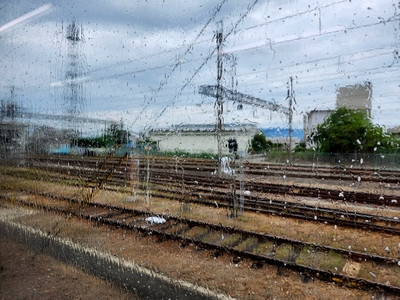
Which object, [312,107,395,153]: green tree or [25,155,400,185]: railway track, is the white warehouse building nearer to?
[25,155,400,185]: railway track

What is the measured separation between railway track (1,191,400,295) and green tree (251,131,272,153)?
1679 centimetres

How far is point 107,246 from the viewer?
20.2 ft

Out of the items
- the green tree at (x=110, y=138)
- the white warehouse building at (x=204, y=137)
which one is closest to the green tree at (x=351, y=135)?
the white warehouse building at (x=204, y=137)

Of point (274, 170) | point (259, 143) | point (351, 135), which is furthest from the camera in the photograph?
point (259, 143)

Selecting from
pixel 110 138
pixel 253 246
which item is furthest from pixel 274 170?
pixel 253 246

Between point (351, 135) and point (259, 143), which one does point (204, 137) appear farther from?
point (351, 135)

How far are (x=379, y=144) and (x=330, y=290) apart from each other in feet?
55.4

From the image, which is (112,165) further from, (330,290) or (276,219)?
(330,290)

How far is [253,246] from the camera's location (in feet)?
20.2

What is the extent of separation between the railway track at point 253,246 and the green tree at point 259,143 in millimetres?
16787

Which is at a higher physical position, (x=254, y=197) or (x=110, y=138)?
(x=110, y=138)

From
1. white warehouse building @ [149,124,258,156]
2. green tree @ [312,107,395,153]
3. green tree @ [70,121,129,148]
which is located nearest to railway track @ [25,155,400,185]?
white warehouse building @ [149,124,258,156]

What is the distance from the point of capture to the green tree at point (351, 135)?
18578 mm

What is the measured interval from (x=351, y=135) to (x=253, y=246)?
1646 centimetres
